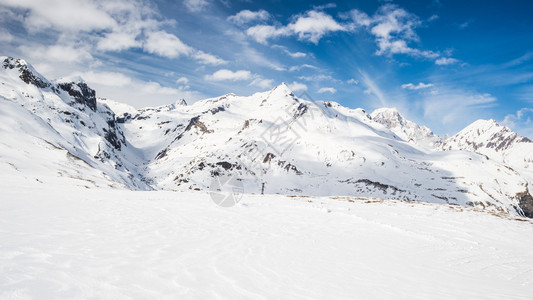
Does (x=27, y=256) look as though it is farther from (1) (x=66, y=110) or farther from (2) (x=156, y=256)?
(1) (x=66, y=110)

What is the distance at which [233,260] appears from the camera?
745cm

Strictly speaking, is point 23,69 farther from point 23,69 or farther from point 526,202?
point 526,202

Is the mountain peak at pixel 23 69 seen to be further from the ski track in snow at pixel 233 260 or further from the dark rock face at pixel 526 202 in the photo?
the dark rock face at pixel 526 202

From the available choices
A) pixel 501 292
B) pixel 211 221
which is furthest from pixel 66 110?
pixel 501 292

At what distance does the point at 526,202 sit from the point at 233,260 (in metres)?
276

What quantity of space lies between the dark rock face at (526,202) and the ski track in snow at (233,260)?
25330cm

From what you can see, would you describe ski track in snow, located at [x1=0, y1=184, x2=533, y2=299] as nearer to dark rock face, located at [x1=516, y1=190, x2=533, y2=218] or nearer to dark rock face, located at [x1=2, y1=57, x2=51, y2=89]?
dark rock face, located at [x1=2, y1=57, x2=51, y2=89]

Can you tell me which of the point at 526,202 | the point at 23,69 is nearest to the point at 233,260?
the point at 23,69

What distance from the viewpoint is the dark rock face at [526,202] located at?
192000mm

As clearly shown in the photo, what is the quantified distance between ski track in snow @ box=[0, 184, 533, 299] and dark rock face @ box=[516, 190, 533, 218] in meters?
253

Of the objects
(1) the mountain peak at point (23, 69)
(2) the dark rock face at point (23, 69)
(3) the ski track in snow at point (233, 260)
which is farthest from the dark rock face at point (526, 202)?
(1) the mountain peak at point (23, 69)

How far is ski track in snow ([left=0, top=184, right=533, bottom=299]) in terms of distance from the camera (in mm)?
5035

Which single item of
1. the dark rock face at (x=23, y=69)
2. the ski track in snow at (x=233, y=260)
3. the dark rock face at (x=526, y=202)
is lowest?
the ski track in snow at (x=233, y=260)

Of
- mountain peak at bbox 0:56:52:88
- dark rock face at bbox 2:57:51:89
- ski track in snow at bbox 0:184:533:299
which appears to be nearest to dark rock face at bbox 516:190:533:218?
ski track in snow at bbox 0:184:533:299
